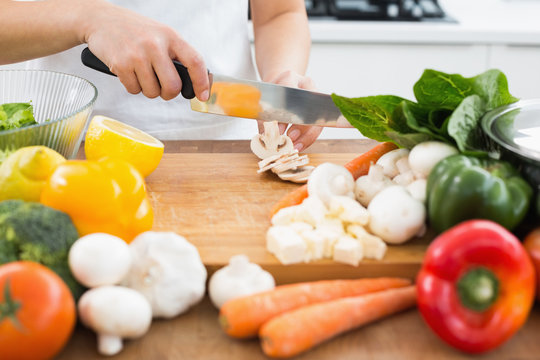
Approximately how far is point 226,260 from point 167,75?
431 millimetres

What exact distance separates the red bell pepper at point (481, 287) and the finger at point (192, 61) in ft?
2.06

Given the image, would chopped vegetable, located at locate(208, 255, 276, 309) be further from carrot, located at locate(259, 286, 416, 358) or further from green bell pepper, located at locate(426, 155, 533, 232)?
green bell pepper, located at locate(426, 155, 533, 232)

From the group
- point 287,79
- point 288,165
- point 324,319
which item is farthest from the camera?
point 287,79

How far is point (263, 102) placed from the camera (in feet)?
4.04

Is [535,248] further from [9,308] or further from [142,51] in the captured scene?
[142,51]

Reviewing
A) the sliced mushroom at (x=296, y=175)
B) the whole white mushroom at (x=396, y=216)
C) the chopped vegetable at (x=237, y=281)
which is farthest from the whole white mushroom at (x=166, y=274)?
the sliced mushroom at (x=296, y=175)

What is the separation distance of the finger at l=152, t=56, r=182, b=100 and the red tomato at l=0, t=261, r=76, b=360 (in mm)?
552

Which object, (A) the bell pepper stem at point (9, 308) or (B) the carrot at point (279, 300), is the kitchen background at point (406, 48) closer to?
(B) the carrot at point (279, 300)

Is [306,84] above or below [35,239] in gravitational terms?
below

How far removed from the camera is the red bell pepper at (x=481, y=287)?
0.67 metres

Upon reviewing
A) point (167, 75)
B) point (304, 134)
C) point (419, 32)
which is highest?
point (167, 75)

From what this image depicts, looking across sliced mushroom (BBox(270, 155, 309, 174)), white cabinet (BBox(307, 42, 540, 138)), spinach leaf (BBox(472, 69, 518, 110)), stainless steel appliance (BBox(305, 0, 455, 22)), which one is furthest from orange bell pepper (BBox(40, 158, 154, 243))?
stainless steel appliance (BBox(305, 0, 455, 22))

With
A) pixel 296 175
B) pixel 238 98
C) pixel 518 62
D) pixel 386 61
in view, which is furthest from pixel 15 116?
pixel 518 62

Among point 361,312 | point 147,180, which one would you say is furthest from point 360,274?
point 147,180
